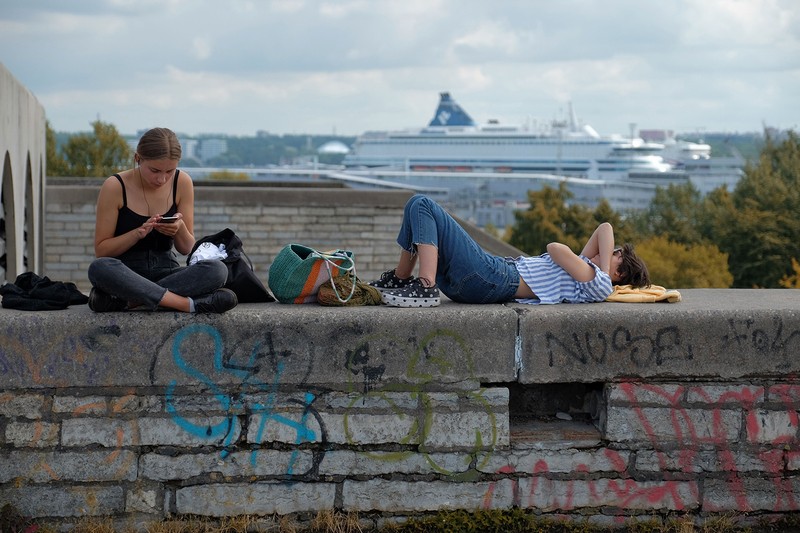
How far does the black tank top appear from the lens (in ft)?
15.2

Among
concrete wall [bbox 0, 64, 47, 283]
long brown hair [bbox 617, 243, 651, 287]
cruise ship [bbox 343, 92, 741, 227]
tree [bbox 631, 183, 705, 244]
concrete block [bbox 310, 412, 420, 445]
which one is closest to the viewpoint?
concrete block [bbox 310, 412, 420, 445]

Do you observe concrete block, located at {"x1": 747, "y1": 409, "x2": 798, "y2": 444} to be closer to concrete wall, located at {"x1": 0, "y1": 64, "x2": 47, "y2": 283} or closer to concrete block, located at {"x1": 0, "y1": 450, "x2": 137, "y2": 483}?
concrete block, located at {"x1": 0, "y1": 450, "x2": 137, "y2": 483}

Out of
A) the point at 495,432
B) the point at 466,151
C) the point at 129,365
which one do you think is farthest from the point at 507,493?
the point at 466,151

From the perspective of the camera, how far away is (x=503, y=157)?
137 metres

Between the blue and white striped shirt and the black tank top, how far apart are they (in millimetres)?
1659

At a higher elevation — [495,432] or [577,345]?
[577,345]

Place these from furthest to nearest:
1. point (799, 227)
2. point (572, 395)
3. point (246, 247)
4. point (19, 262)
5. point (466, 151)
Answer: point (466, 151) → point (799, 227) → point (246, 247) → point (19, 262) → point (572, 395)

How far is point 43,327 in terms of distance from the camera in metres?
4.17

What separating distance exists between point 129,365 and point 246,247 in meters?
10.7

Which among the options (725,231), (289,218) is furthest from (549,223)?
(289,218)

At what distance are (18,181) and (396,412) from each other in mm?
7715

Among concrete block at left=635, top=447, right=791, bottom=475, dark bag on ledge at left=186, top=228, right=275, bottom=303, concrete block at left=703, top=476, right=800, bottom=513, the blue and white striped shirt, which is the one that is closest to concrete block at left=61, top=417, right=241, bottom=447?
dark bag on ledge at left=186, top=228, right=275, bottom=303

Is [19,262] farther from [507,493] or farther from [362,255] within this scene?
[507,493]

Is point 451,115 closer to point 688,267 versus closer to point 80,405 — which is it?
point 688,267
